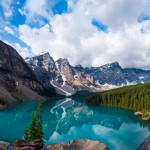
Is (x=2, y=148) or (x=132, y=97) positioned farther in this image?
(x=132, y=97)

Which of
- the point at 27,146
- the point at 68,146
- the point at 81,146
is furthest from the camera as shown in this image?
the point at 68,146

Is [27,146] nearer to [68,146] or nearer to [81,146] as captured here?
[68,146]

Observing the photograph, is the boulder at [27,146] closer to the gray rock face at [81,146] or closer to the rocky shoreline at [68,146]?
the rocky shoreline at [68,146]

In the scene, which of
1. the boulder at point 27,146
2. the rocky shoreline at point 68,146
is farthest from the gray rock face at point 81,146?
the boulder at point 27,146

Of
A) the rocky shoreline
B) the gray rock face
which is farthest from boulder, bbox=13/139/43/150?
the gray rock face

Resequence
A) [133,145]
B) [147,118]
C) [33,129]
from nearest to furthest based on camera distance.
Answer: [33,129], [133,145], [147,118]

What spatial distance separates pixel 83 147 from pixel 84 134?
59630mm

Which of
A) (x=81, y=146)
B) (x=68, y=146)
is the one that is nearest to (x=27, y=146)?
(x=68, y=146)

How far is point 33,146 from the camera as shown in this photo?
115ft

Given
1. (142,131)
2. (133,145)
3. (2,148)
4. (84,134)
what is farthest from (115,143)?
(2,148)

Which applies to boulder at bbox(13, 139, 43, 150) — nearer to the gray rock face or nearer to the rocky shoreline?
the rocky shoreline

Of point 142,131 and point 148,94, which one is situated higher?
point 148,94

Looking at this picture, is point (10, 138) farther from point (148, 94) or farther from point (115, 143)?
point (148, 94)

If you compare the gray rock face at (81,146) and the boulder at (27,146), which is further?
the gray rock face at (81,146)
